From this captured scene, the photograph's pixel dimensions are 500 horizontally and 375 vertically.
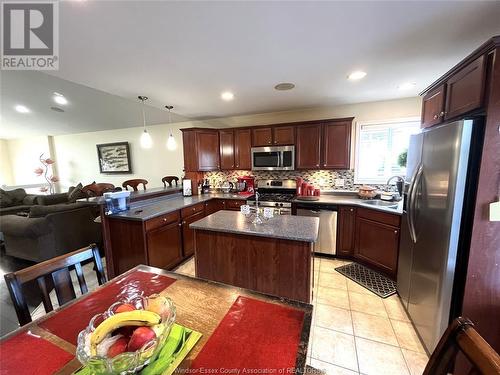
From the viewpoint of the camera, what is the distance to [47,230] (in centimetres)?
293

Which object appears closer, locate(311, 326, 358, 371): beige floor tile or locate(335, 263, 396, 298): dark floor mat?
locate(311, 326, 358, 371): beige floor tile

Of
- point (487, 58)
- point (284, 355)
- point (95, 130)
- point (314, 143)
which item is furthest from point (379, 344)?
Result: point (95, 130)

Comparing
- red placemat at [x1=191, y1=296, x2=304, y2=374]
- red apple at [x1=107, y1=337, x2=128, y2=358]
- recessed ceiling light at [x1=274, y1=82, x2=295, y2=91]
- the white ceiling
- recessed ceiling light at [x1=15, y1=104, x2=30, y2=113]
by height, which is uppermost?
recessed ceiling light at [x1=15, y1=104, x2=30, y2=113]

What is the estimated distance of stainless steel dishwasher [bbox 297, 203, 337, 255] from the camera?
3.02 meters

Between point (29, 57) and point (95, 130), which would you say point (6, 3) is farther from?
point (95, 130)

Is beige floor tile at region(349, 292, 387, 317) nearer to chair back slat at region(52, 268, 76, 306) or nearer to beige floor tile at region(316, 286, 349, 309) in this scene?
beige floor tile at region(316, 286, 349, 309)

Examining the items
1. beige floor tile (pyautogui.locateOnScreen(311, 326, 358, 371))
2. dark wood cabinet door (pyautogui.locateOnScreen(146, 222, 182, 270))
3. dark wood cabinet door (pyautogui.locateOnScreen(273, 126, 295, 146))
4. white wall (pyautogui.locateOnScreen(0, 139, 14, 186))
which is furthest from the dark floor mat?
white wall (pyautogui.locateOnScreen(0, 139, 14, 186))

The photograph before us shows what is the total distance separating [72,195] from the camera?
4738mm

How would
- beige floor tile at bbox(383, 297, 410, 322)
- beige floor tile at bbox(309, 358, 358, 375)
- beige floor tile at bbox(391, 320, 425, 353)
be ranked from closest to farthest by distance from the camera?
beige floor tile at bbox(309, 358, 358, 375), beige floor tile at bbox(391, 320, 425, 353), beige floor tile at bbox(383, 297, 410, 322)

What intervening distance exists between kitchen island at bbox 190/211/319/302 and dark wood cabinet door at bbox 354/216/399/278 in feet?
3.78

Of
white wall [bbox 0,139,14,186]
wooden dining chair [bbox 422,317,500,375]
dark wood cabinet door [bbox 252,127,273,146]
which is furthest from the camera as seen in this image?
white wall [bbox 0,139,14,186]

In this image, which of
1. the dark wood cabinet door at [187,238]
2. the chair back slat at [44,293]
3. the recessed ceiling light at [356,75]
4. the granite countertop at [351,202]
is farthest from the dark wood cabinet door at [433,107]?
the dark wood cabinet door at [187,238]

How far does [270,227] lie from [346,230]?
1.67m

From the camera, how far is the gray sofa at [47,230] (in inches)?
114
